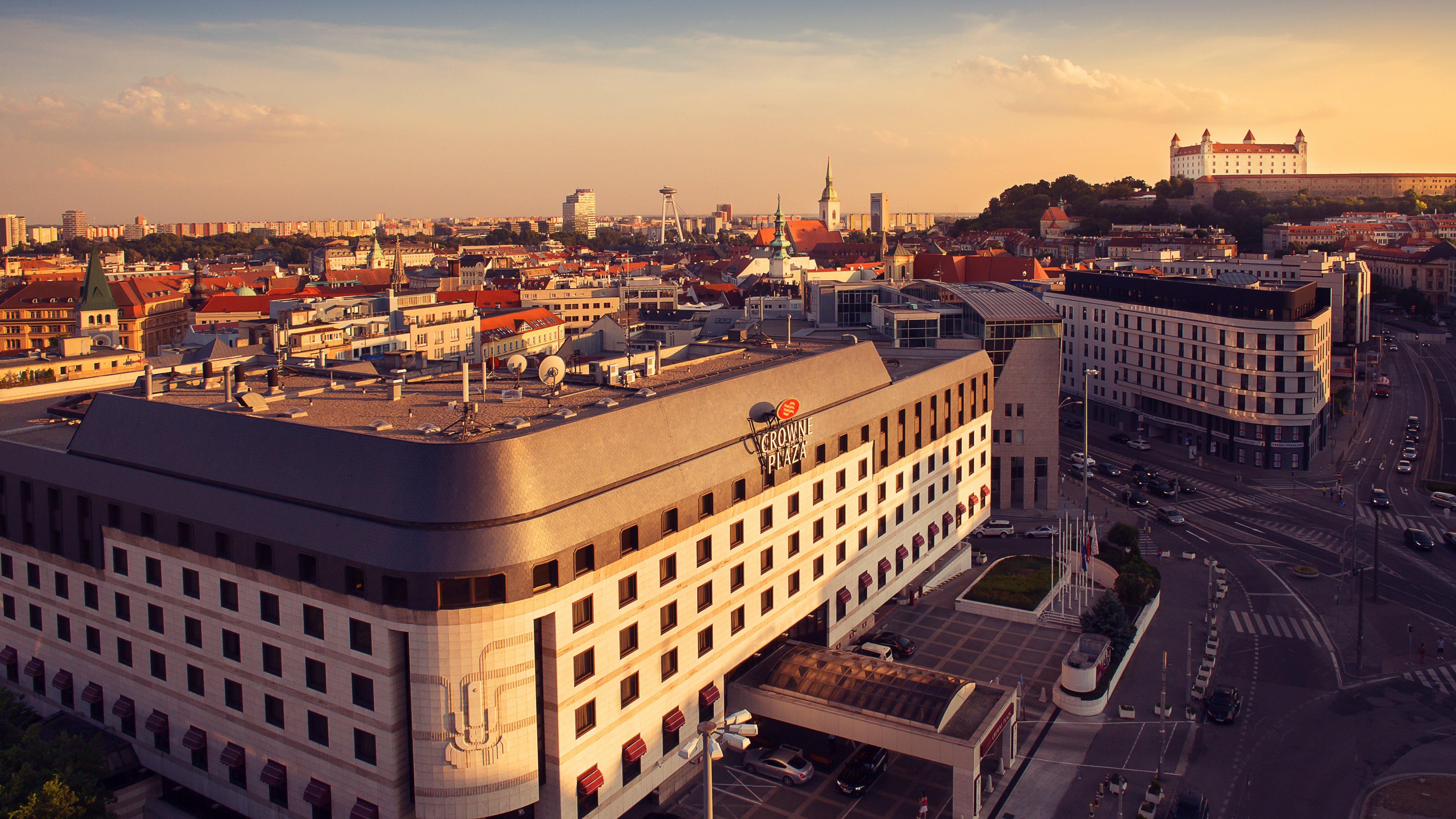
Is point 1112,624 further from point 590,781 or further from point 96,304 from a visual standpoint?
point 96,304

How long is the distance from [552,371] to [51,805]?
2296 centimetres

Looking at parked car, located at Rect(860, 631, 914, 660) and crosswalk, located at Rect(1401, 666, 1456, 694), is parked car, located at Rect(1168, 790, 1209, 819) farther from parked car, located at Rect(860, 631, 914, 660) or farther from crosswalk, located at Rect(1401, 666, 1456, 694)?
crosswalk, located at Rect(1401, 666, 1456, 694)

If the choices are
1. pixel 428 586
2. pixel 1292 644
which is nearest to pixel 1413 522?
pixel 1292 644

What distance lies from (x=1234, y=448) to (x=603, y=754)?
82.3 metres

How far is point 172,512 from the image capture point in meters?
35.8

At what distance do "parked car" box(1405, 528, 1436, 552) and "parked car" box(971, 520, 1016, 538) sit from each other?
87.0 ft

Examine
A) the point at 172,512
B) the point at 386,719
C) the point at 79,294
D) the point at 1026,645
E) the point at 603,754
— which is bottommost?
the point at 1026,645

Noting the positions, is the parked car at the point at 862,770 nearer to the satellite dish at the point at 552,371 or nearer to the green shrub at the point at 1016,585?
the green shrub at the point at 1016,585

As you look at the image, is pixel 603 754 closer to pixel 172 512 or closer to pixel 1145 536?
pixel 172 512

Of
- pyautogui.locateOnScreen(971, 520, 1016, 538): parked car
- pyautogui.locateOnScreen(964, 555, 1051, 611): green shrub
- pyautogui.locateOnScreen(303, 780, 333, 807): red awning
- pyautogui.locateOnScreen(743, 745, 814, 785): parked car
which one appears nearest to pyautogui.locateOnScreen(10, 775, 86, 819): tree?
pyautogui.locateOnScreen(303, 780, 333, 807): red awning

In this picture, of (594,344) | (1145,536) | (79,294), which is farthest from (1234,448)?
(79,294)

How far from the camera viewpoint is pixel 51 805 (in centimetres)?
3148

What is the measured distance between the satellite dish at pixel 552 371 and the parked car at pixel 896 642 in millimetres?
22068

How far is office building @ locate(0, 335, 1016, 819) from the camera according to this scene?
101 ft
